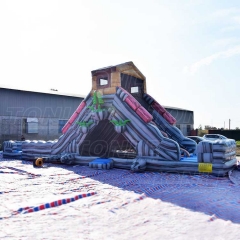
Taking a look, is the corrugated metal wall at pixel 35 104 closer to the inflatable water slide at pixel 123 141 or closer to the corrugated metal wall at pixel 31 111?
the corrugated metal wall at pixel 31 111

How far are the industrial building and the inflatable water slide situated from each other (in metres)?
5.65

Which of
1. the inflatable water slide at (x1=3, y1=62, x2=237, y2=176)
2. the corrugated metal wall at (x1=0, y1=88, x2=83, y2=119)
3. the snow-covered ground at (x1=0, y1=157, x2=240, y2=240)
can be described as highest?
the corrugated metal wall at (x1=0, y1=88, x2=83, y2=119)

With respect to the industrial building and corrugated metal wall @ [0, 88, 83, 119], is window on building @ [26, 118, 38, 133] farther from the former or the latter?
corrugated metal wall @ [0, 88, 83, 119]

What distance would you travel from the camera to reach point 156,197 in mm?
4273

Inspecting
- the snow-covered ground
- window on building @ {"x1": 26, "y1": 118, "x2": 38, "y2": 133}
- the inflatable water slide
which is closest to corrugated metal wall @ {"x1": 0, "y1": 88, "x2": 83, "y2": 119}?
window on building @ {"x1": 26, "y1": 118, "x2": 38, "y2": 133}

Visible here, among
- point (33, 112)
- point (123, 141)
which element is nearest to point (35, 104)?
point (33, 112)

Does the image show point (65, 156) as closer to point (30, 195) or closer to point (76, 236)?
point (30, 195)

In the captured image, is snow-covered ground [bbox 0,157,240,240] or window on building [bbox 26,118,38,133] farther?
window on building [bbox 26,118,38,133]

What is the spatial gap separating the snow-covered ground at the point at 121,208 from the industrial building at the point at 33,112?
436 inches

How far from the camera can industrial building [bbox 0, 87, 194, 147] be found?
15.8m

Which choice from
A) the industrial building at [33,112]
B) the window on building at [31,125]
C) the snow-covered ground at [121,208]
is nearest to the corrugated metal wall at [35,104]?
the industrial building at [33,112]

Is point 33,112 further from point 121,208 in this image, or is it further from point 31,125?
point 121,208

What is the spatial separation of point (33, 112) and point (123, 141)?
9454 millimetres

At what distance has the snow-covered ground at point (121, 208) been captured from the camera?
2.85 metres
